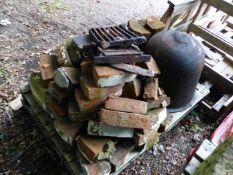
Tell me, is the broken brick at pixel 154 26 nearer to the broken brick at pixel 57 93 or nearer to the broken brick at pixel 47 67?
the broken brick at pixel 47 67

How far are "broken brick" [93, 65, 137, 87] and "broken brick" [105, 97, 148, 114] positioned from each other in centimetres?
13

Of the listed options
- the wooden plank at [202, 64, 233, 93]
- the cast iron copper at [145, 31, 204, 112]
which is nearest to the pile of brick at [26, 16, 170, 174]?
the cast iron copper at [145, 31, 204, 112]

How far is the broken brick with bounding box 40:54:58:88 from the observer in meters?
2.34

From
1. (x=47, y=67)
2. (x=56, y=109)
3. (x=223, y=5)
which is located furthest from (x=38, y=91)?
(x=223, y=5)

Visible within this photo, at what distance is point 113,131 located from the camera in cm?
213

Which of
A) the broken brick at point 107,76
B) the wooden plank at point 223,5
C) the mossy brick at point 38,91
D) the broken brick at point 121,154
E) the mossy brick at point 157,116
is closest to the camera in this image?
the broken brick at point 107,76

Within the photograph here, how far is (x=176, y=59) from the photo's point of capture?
8.04ft

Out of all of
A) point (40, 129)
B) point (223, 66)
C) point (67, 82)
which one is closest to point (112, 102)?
point (67, 82)

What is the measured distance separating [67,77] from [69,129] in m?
0.40

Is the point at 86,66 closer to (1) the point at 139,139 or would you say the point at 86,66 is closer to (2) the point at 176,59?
(1) the point at 139,139

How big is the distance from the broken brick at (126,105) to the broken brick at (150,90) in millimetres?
82

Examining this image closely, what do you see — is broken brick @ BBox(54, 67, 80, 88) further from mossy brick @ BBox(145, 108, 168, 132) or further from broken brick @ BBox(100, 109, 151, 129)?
mossy brick @ BBox(145, 108, 168, 132)

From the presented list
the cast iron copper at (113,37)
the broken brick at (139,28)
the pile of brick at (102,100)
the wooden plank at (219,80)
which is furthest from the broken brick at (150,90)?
the wooden plank at (219,80)

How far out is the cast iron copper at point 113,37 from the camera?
206 centimetres
